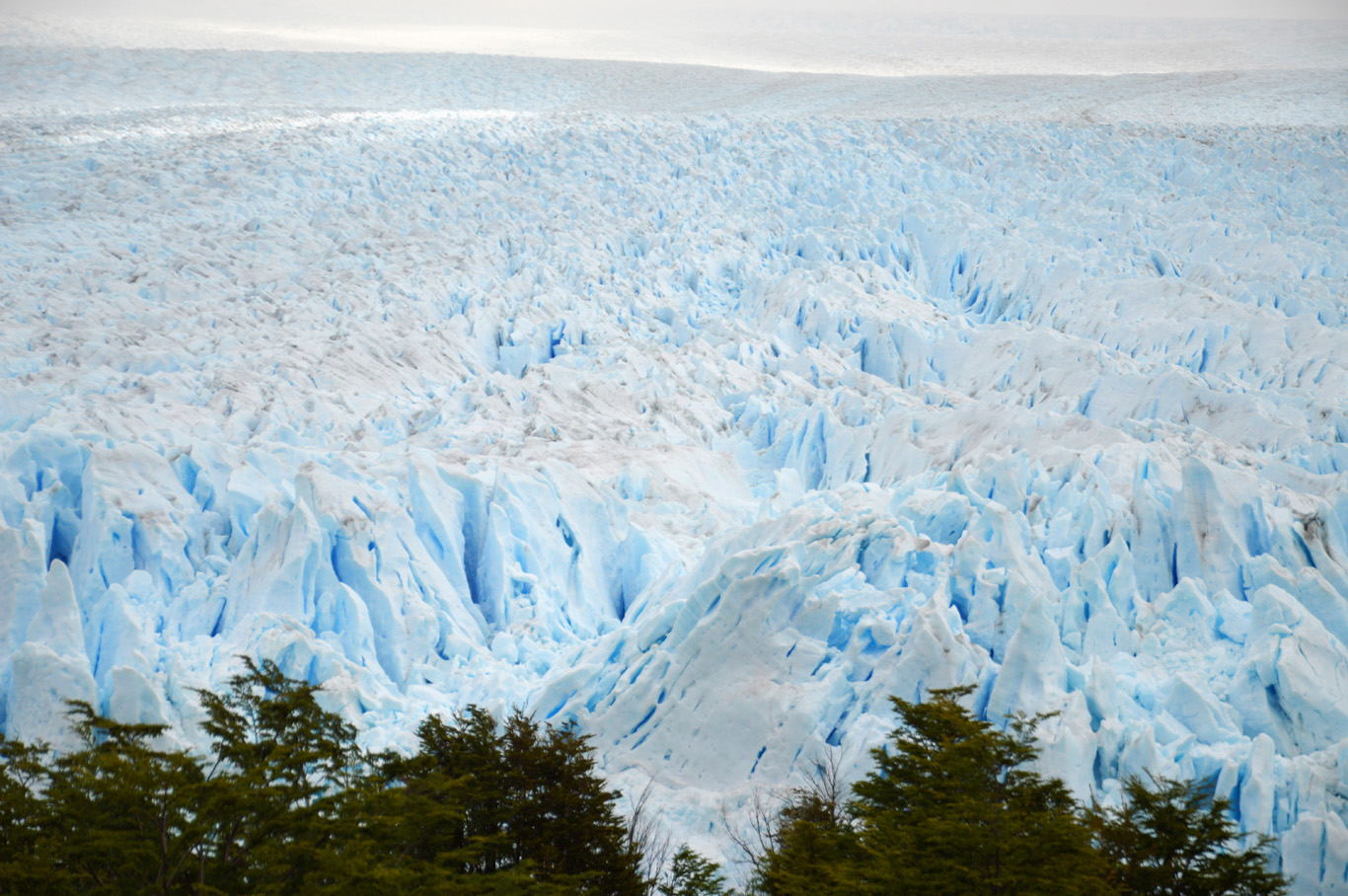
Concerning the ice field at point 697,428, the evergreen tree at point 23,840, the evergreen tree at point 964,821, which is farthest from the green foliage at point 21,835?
the evergreen tree at point 964,821

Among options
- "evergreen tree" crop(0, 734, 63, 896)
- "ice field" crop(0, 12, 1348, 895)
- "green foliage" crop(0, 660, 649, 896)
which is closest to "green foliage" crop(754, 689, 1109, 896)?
"ice field" crop(0, 12, 1348, 895)

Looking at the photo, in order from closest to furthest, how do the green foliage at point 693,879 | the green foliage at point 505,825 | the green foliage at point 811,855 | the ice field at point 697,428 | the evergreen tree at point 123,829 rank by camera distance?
the evergreen tree at point 123,829
the green foliage at point 505,825
the green foliage at point 811,855
the green foliage at point 693,879
the ice field at point 697,428

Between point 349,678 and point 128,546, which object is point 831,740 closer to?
point 349,678

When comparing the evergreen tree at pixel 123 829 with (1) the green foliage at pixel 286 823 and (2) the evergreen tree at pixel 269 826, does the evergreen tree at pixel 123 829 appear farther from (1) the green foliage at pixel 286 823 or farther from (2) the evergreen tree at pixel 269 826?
(2) the evergreen tree at pixel 269 826

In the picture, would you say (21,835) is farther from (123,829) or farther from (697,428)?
(697,428)

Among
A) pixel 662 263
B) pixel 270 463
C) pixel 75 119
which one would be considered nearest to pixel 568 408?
pixel 270 463

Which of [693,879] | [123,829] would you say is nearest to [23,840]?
[123,829]

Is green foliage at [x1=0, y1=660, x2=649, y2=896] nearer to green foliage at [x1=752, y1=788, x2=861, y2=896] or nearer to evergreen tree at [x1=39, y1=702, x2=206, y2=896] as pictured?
evergreen tree at [x1=39, y1=702, x2=206, y2=896]
